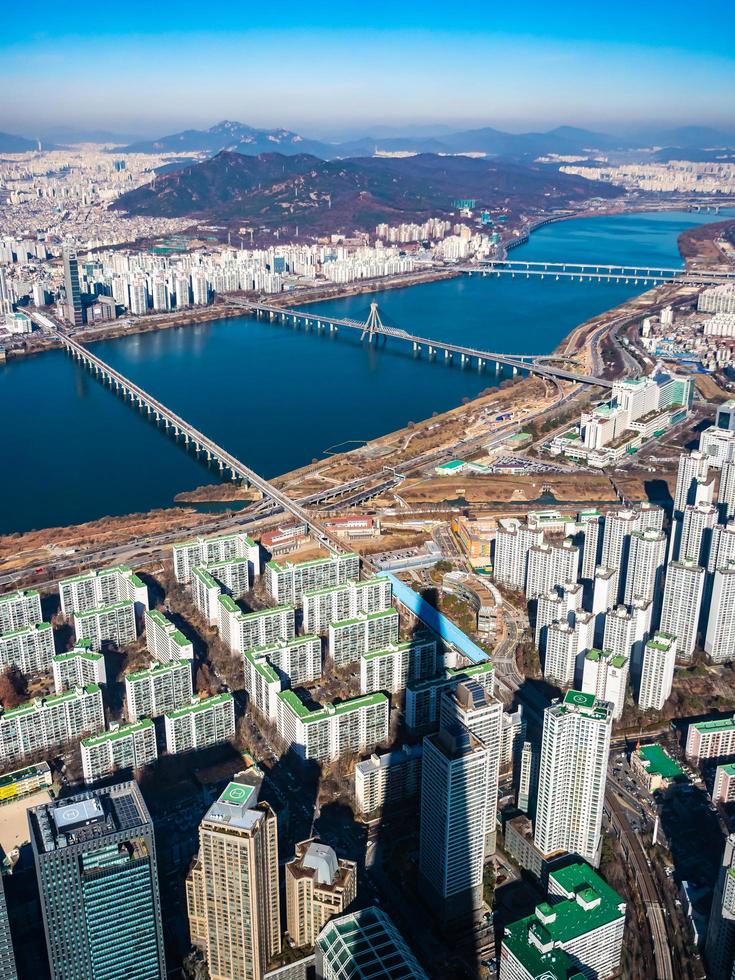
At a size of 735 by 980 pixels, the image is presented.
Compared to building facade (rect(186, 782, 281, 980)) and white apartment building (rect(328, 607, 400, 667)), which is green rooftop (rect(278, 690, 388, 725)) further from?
building facade (rect(186, 782, 281, 980))

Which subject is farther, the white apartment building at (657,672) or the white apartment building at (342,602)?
the white apartment building at (342,602)

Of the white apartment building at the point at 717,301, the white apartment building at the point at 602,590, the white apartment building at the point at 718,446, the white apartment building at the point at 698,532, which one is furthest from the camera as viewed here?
the white apartment building at the point at 717,301

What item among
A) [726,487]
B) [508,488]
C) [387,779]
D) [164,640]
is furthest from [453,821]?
[508,488]

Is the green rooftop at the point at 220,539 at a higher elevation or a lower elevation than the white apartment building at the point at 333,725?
higher

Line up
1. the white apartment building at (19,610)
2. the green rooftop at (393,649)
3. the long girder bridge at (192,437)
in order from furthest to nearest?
the long girder bridge at (192,437) < the white apartment building at (19,610) < the green rooftop at (393,649)

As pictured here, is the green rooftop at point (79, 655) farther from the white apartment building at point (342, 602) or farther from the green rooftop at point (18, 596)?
the white apartment building at point (342, 602)

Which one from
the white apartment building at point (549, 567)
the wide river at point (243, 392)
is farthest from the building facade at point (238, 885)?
the wide river at point (243, 392)

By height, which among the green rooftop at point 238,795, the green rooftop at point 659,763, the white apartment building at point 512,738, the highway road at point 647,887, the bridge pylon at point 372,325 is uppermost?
the bridge pylon at point 372,325

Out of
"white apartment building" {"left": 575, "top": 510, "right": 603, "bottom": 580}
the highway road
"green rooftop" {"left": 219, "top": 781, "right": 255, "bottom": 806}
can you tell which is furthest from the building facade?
"white apartment building" {"left": 575, "top": 510, "right": 603, "bottom": 580}
